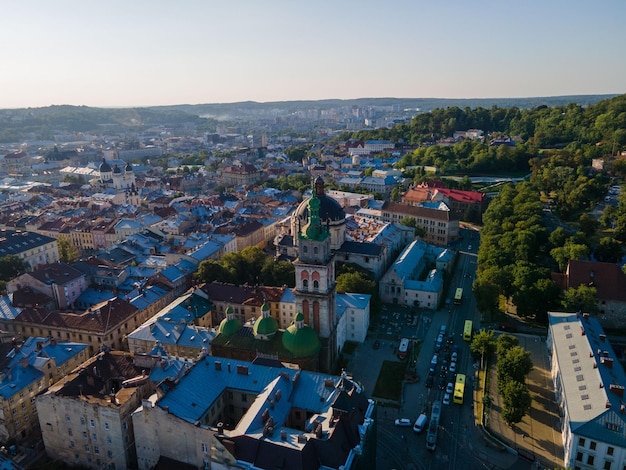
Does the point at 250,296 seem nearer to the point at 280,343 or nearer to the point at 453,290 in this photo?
the point at 280,343

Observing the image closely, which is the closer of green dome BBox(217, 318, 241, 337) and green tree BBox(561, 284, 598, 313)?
green dome BBox(217, 318, 241, 337)

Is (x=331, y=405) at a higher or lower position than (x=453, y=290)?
higher

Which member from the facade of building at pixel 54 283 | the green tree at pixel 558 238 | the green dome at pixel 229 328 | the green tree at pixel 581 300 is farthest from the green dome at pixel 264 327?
the green tree at pixel 558 238

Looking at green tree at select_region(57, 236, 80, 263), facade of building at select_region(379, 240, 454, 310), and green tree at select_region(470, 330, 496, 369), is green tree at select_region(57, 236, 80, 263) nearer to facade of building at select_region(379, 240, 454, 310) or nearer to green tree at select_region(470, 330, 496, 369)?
facade of building at select_region(379, 240, 454, 310)

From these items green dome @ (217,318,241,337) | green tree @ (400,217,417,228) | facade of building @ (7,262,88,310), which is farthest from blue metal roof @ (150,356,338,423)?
green tree @ (400,217,417,228)

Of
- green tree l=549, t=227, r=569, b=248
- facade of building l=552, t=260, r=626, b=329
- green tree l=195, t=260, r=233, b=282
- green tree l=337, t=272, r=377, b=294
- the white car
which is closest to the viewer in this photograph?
the white car

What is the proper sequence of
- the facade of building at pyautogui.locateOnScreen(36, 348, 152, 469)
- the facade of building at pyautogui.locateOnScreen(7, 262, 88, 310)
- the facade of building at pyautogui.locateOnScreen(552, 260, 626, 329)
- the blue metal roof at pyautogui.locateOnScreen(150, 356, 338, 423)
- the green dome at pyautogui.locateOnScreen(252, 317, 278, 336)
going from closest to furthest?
1. the blue metal roof at pyautogui.locateOnScreen(150, 356, 338, 423)
2. the facade of building at pyautogui.locateOnScreen(36, 348, 152, 469)
3. the green dome at pyautogui.locateOnScreen(252, 317, 278, 336)
4. the facade of building at pyautogui.locateOnScreen(552, 260, 626, 329)
5. the facade of building at pyautogui.locateOnScreen(7, 262, 88, 310)

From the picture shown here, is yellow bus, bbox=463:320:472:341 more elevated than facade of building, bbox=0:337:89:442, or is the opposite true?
facade of building, bbox=0:337:89:442

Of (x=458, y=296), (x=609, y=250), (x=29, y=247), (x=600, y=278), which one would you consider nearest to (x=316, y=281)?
(x=458, y=296)

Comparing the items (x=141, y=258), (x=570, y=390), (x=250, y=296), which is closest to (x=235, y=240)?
(x=141, y=258)
